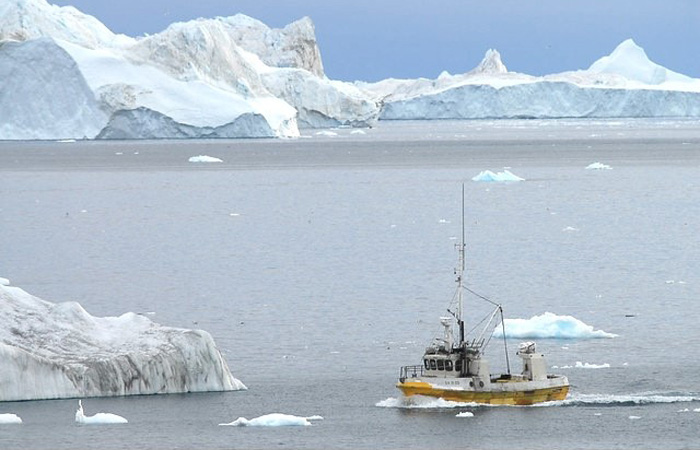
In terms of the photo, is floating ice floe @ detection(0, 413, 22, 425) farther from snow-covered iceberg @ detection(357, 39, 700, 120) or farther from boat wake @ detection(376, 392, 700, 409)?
snow-covered iceberg @ detection(357, 39, 700, 120)

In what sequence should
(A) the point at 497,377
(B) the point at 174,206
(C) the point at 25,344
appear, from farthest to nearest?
(B) the point at 174,206, (A) the point at 497,377, (C) the point at 25,344

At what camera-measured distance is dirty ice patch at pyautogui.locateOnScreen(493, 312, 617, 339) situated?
29.0 meters

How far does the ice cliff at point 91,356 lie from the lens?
22141mm

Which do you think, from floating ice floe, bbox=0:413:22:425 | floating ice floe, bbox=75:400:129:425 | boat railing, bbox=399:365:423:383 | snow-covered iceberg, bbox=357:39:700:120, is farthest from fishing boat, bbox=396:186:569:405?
snow-covered iceberg, bbox=357:39:700:120

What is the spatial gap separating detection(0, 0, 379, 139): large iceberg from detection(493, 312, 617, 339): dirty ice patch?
60879mm

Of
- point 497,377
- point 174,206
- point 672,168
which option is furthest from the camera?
point 672,168

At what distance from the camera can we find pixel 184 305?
33.7 meters

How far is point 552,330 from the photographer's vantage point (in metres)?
→ 29.1

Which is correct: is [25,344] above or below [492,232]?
below

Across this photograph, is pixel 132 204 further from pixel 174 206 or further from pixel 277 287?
pixel 277 287

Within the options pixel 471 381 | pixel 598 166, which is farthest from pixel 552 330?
pixel 598 166

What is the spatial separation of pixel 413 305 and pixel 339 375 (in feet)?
27.9

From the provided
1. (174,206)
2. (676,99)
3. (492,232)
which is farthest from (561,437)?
(676,99)

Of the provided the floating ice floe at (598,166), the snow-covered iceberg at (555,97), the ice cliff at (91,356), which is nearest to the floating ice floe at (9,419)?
the ice cliff at (91,356)
